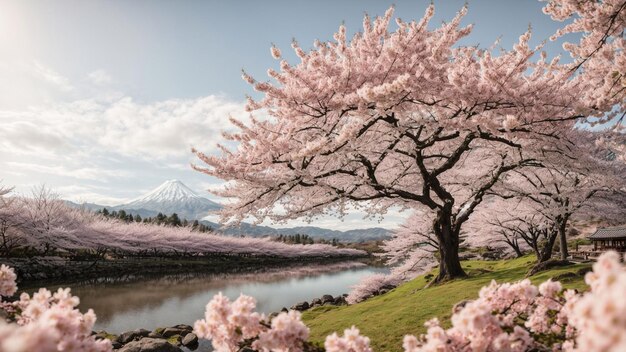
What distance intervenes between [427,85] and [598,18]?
4.17 metres

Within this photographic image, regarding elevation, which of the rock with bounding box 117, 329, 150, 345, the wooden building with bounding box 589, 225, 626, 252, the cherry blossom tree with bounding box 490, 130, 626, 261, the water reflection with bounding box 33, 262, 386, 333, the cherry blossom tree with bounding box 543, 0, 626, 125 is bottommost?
the water reflection with bounding box 33, 262, 386, 333

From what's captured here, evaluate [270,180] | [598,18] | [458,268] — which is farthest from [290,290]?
[598,18]

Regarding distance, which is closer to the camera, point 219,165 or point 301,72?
point 301,72

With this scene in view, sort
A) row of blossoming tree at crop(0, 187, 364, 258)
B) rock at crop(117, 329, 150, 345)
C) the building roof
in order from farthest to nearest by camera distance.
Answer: row of blossoming tree at crop(0, 187, 364, 258) → the building roof → rock at crop(117, 329, 150, 345)

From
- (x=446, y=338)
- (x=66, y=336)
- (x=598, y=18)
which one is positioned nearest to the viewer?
(x=66, y=336)

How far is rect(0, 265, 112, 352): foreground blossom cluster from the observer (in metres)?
1.88

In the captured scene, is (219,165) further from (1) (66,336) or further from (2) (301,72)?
(1) (66,336)

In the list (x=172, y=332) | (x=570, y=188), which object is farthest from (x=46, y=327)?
(x=570, y=188)

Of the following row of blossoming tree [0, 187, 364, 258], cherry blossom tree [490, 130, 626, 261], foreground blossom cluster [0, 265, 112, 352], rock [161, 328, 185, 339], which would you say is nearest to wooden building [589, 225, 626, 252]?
cherry blossom tree [490, 130, 626, 261]

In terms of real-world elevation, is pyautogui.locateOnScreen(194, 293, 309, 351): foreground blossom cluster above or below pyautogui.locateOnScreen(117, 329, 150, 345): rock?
above

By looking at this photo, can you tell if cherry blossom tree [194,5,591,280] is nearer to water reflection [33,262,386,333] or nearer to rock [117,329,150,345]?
rock [117,329,150,345]

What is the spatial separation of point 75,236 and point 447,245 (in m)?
36.8

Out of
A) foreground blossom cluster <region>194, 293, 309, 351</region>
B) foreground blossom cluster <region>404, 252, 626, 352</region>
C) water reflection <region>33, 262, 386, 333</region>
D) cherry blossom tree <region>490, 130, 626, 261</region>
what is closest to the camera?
foreground blossom cluster <region>404, 252, 626, 352</region>

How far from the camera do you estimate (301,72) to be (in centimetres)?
1017
